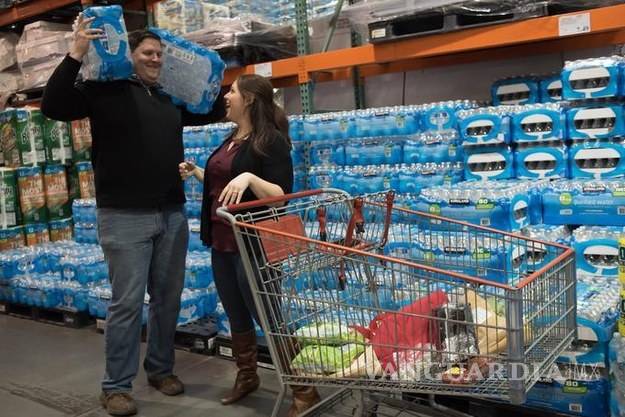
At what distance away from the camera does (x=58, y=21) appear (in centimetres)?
686

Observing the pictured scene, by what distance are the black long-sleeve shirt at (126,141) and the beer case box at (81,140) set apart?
118 inches

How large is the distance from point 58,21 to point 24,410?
4.84 metres

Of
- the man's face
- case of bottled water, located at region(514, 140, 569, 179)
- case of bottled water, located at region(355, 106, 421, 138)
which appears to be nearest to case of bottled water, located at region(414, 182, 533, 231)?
case of bottled water, located at region(514, 140, 569, 179)

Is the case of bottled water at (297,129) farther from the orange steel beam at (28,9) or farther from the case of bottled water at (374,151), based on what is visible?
the orange steel beam at (28,9)

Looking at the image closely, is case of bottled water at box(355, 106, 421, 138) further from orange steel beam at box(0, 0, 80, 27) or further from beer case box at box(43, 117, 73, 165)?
orange steel beam at box(0, 0, 80, 27)

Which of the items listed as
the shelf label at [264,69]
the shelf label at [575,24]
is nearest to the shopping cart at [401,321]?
the shelf label at [575,24]

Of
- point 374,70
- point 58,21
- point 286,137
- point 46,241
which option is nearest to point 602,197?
point 286,137

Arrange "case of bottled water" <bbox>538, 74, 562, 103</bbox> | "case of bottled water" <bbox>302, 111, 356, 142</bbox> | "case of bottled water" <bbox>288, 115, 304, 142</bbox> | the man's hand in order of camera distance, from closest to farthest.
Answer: the man's hand < "case of bottled water" <bbox>538, 74, 562, 103</bbox> < "case of bottled water" <bbox>302, 111, 356, 142</bbox> < "case of bottled water" <bbox>288, 115, 304, 142</bbox>

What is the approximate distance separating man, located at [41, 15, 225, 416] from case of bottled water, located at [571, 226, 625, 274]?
189 cm

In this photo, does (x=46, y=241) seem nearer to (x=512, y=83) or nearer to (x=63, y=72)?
(x=63, y=72)

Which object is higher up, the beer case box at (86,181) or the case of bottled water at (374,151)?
the case of bottled water at (374,151)

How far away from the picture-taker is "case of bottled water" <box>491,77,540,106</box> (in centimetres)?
371

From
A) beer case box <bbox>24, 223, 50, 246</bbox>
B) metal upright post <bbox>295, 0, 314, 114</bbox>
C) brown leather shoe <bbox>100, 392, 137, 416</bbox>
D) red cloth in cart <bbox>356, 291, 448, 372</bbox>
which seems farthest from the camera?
beer case box <bbox>24, 223, 50, 246</bbox>

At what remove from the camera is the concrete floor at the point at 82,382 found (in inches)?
Result: 124
